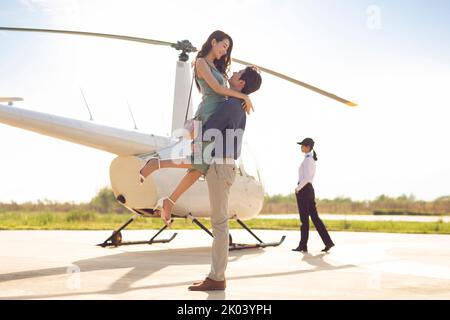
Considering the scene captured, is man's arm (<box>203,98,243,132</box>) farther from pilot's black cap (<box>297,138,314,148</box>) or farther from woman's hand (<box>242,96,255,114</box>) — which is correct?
pilot's black cap (<box>297,138,314,148</box>)

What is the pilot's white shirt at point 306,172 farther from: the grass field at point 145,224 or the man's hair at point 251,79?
the grass field at point 145,224

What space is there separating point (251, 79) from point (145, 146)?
15.3 feet

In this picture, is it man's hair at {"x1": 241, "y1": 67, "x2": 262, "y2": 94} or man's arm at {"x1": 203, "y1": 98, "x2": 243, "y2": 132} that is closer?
man's arm at {"x1": 203, "y1": 98, "x2": 243, "y2": 132}

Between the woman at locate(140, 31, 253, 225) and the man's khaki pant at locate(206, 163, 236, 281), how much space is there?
0.11 metres

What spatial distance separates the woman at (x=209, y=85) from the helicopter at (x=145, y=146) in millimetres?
3312

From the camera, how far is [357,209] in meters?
47.8

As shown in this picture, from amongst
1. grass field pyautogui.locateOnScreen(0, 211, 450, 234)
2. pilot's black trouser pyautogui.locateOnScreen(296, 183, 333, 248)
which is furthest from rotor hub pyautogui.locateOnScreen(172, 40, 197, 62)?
grass field pyautogui.locateOnScreen(0, 211, 450, 234)

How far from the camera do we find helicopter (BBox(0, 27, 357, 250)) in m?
8.14

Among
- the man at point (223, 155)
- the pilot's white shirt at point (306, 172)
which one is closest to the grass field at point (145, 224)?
the pilot's white shirt at point (306, 172)

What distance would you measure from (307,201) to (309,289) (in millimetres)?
4730

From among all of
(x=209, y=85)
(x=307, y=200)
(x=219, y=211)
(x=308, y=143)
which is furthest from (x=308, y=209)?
(x=209, y=85)

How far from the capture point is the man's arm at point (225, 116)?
5.00 m

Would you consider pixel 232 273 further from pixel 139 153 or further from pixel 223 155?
pixel 139 153

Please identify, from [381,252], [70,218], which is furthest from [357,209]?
[381,252]
